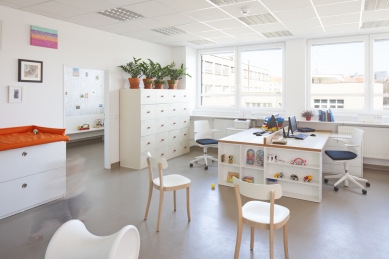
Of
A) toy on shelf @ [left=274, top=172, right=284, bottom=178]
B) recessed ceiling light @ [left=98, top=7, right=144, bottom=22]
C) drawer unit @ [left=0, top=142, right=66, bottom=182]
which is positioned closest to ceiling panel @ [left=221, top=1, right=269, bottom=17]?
recessed ceiling light @ [left=98, top=7, right=144, bottom=22]

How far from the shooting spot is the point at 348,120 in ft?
20.2

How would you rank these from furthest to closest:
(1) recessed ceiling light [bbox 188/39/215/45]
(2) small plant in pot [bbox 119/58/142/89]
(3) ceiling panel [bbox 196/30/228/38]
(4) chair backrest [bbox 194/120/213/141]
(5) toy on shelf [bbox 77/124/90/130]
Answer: (5) toy on shelf [bbox 77/124/90/130]
(1) recessed ceiling light [bbox 188/39/215/45]
(4) chair backrest [bbox 194/120/213/141]
(2) small plant in pot [bbox 119/58/142/89]
(3) ceiling panel [bbox 196/30/228/38]

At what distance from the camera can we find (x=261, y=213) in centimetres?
263

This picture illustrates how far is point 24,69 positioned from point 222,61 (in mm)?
4968

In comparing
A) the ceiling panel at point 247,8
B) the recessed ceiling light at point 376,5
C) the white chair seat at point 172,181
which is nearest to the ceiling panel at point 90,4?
the ceiling panel at point 247,8

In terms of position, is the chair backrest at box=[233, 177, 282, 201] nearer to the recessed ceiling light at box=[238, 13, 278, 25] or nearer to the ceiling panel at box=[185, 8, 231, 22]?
the ceiling panel at box=[185, 8, 231, 22]

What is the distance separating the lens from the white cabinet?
231 inches

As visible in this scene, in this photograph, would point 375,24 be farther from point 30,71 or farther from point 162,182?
point 30,71

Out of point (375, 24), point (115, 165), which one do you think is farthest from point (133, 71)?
point (375, 24)

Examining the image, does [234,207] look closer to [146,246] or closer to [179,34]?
[146,246]

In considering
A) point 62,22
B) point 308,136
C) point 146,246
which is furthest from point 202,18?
point 146,246

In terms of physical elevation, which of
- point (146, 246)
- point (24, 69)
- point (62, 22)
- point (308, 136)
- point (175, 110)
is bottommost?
point (146, 246)

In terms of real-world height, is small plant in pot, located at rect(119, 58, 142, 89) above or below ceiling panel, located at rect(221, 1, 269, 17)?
below

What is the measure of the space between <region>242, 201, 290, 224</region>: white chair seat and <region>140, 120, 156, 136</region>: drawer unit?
355 centimetres
